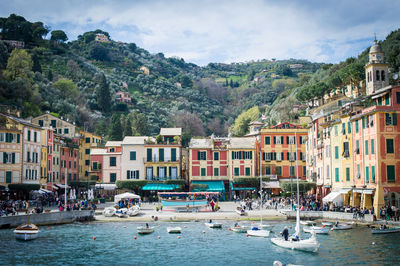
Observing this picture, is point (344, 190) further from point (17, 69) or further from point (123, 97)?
point (123, 97)

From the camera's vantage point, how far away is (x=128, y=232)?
152 ft

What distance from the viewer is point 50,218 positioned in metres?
50.9

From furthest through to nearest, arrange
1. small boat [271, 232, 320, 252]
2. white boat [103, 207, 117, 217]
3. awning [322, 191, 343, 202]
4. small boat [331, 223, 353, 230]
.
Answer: white boat [103, 207, 117, 217] < awning [322, 191, 343, 202] < small boat [331, 223, 353, 230] < small boat [271, 232, 320, 252]

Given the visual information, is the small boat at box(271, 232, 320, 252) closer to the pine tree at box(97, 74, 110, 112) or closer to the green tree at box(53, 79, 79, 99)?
the green tree at box(53, 79, 79, 99)

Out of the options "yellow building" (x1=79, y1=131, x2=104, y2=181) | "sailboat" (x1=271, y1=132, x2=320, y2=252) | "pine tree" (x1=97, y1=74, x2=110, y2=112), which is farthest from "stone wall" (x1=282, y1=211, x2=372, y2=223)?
"pine tree" (x1=97, y1=74, x2=110, y2=112)

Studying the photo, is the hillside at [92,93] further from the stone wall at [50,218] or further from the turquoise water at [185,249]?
the turquoise water at [185,249]

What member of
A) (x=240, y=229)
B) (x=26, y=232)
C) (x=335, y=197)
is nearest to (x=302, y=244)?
(x=240, y=229)

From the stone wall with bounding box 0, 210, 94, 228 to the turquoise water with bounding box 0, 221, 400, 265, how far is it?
175 cm

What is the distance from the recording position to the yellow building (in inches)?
3531

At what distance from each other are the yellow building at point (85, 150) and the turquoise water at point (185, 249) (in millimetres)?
43740

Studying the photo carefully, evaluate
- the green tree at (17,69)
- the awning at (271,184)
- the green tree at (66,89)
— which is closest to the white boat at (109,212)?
the awning at (271,184)

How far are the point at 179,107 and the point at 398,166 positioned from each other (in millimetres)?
114302

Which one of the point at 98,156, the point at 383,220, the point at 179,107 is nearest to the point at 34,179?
the point at 98,156

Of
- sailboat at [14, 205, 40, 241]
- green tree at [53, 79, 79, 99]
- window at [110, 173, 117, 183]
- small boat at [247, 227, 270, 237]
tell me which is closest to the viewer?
sailboat at [14, 205, 40, 241]
